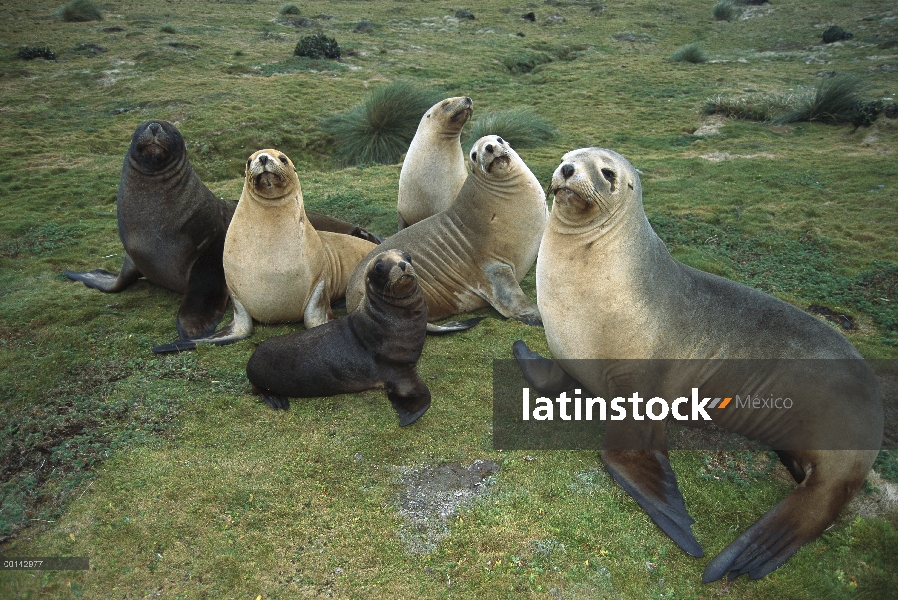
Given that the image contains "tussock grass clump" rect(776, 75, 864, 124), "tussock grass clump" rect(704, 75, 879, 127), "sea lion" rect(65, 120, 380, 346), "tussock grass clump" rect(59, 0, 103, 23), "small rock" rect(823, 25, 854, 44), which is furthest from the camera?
"tussock grass clump" rect(59, 0, 103, 23)

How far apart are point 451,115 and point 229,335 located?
3365 millimetres

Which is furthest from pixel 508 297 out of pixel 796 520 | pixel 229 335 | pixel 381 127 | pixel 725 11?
pixel 725 11

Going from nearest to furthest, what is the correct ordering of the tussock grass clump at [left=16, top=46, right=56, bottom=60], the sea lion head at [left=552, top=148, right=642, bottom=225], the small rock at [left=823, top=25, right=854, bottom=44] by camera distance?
the sea lion head at [left=552, top=148, right=642, bottom=225] < the tussock grass clump at [left=16, top=46, right=56, bottom=60] < the small rock at [left=823, top=25, right=854, bottom=44]

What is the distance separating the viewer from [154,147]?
5461mm

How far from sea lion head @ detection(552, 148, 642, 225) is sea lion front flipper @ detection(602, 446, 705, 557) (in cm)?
139

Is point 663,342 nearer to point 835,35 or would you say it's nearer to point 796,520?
point 796,520

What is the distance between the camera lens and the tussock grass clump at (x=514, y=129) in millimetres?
10438

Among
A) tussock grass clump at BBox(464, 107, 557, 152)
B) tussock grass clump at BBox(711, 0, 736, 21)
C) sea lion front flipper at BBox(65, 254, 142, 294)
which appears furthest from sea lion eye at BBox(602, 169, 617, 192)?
tussock grass clump at BBox(711, 0, 736, 21)

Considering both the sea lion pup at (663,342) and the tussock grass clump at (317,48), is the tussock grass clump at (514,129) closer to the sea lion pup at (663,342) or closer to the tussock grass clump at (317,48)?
the sea lion pup at (663,342)

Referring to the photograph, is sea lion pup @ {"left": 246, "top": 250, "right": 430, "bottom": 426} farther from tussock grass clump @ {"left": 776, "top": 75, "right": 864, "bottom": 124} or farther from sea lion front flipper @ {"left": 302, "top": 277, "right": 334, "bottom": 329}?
tussock grass clump @ {"left": 776, "top": 75, "right": 864, "bottom": 124}

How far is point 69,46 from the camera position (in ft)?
55.5

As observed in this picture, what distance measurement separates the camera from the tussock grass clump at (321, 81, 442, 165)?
418 inches

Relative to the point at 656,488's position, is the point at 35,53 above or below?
above

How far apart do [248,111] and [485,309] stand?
8104 millimetres
